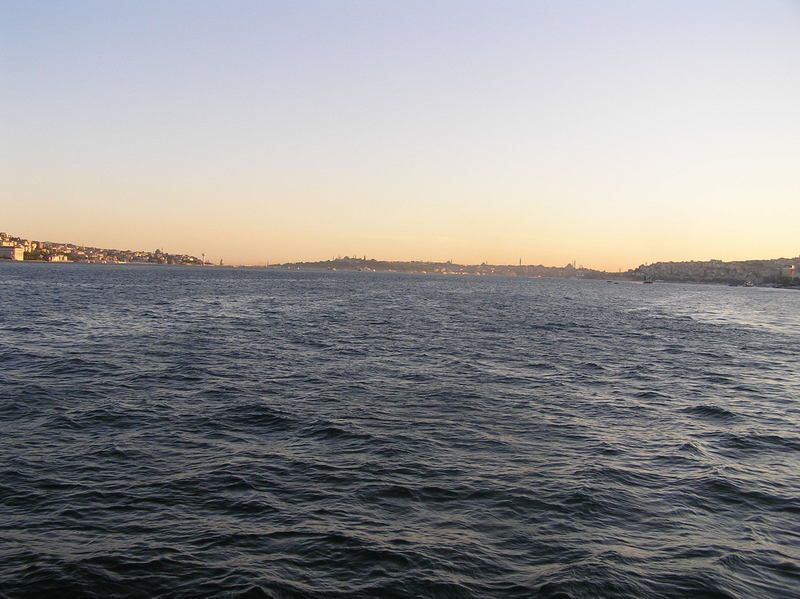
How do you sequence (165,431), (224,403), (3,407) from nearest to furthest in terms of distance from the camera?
(165,431), (3,407), (224,403)

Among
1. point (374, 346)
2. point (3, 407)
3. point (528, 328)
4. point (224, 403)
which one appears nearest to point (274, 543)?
point (224, 403)

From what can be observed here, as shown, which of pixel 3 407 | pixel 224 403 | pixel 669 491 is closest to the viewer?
pixel 669 491

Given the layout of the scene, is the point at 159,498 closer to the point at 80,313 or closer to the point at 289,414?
the point at 289,414

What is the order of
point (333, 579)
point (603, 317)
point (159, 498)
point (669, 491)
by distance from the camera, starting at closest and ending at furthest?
1. point (333, 579)
2. point (159, 498)
3. point (669, 491)
4. point (603, 317)

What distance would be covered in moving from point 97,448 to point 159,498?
196 inches

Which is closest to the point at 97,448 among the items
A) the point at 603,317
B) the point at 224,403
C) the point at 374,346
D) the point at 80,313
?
the point at 224,403

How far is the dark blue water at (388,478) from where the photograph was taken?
11367 millimetres

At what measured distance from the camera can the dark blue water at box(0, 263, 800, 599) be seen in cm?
1137

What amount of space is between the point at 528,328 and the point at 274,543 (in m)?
52.1

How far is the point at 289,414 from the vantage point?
22.5 meters

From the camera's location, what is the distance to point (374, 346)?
4294cm

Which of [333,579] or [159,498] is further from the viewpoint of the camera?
[159,498]

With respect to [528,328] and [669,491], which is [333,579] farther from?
[528,328]

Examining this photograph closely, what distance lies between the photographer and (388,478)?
16.0m
